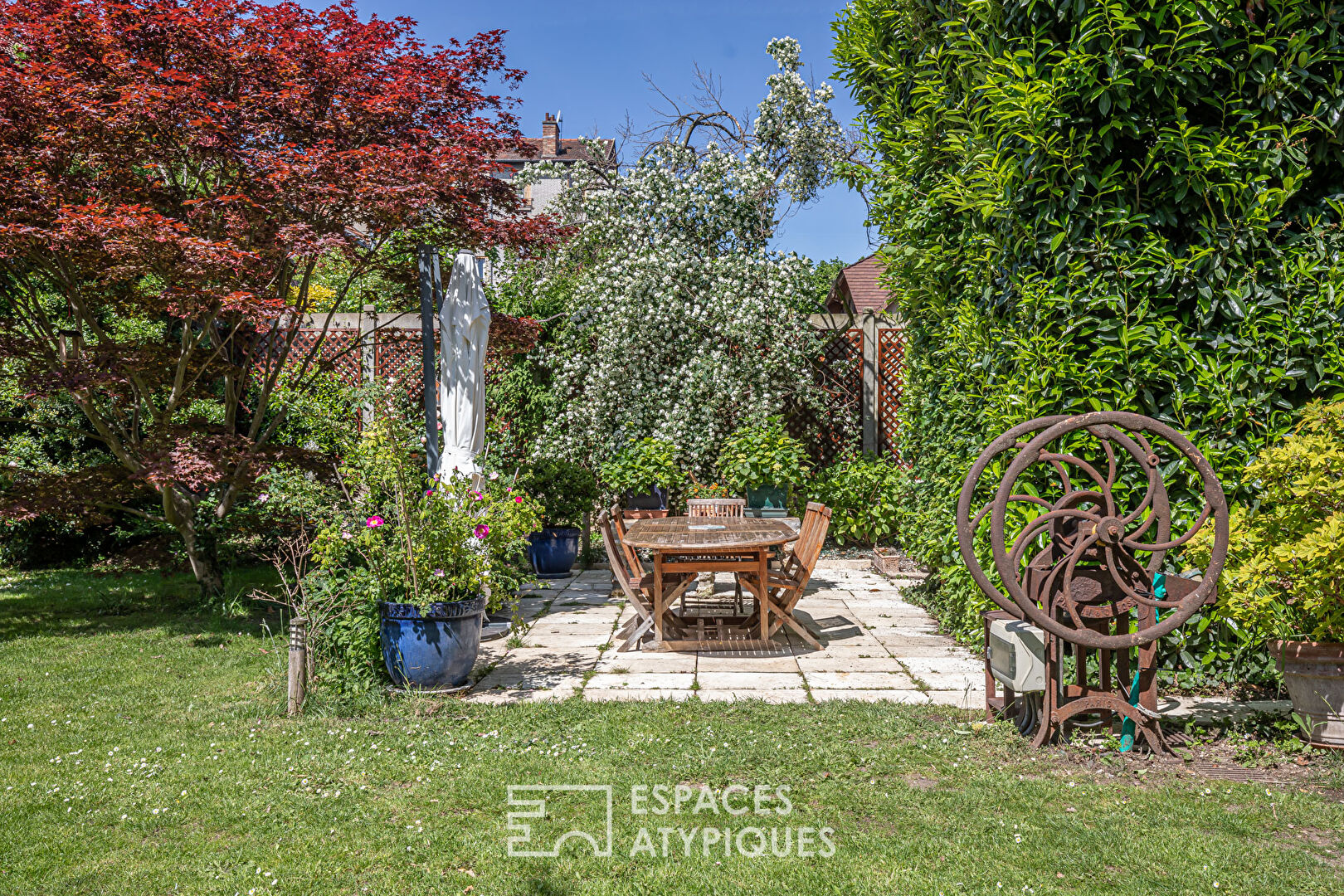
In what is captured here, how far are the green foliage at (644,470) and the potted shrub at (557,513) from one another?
0.33m

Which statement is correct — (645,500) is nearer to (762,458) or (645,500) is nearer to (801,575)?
(762,458)

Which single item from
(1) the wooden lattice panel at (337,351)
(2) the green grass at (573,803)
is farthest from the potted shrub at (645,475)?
(2) the green grass at (573,803)

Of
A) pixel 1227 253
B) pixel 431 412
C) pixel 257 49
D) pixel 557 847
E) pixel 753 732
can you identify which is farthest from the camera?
pixel 431 412

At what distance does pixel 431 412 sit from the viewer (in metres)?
6.00

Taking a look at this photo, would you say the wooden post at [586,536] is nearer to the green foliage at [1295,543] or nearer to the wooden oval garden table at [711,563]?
the wooden oval garden table at [711,563]

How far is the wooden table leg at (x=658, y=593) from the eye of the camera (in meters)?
5.25

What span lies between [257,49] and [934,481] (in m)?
5.32

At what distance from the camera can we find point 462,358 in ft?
20.2

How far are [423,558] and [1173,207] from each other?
158 inches

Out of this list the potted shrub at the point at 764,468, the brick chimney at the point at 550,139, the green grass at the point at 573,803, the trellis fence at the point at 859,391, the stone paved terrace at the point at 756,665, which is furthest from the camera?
the brick chimney at the point at 550,139

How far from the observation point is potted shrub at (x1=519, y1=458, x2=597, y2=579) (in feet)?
26.4

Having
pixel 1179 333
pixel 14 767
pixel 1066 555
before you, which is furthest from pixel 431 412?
pixel 1179 333

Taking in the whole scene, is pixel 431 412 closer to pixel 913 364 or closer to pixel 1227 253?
pixel 913 364

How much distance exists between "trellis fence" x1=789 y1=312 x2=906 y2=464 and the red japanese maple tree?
171 inches
